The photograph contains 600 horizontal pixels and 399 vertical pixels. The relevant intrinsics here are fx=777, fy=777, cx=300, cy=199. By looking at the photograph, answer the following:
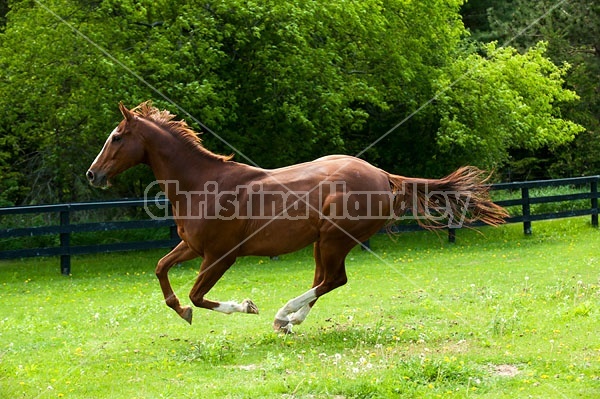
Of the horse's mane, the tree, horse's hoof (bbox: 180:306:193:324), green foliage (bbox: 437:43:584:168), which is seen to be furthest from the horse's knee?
the tree

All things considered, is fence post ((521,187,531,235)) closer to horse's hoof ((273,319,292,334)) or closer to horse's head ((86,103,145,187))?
horse's hoof ((273,319,292,334))

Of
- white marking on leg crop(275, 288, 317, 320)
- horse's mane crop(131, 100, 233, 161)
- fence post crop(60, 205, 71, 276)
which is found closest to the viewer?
white marking on leg crop(275, 288, 317, 320)

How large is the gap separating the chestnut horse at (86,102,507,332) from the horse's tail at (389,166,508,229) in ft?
1.20

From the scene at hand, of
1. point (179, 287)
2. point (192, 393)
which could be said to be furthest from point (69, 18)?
point (192, 393)

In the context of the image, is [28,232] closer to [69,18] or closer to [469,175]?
[69,18]

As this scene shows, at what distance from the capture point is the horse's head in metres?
8.25

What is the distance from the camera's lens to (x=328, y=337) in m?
7.71

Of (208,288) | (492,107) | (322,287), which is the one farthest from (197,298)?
(492,107)

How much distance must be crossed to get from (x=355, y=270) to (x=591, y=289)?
4888 millimetres

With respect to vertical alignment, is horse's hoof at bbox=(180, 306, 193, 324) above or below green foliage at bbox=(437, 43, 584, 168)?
below

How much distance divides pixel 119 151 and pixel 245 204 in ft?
4.79

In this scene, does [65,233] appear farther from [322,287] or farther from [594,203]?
[594,203]

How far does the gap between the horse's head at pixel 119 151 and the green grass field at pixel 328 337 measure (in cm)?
175

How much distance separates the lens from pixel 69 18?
624 inches
